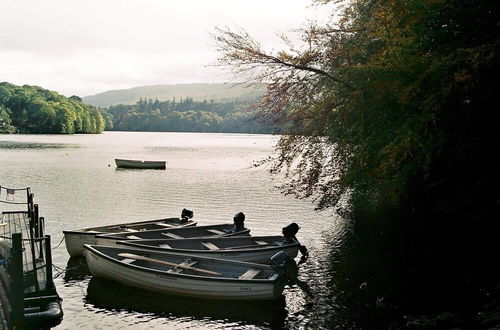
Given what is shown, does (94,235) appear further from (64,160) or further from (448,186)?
(64,160)

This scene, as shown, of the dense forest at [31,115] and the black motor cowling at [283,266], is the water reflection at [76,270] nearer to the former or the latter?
the black motor cowling at [283,266]

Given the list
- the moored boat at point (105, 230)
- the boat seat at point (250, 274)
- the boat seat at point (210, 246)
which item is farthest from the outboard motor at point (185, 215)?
the boat seat at point (250, 274)

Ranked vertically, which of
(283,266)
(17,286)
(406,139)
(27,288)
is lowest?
(283,266)

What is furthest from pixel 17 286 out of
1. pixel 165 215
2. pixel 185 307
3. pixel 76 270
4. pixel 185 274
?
pixel 165 215

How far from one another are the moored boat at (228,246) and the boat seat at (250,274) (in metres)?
2.68

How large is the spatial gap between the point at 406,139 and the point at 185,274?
430 inches

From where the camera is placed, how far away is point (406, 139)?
1054 centimetres

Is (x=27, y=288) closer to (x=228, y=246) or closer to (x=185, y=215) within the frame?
(x=228, y=246)

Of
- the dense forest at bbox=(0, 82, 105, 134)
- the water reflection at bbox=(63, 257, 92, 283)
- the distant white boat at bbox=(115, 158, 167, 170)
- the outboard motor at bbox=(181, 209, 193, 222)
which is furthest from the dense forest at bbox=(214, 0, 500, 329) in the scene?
the dense forest at bbox=(0, 82, 105, 134)

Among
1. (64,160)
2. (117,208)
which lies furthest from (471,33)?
(64,160)

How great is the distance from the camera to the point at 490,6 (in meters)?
9.55

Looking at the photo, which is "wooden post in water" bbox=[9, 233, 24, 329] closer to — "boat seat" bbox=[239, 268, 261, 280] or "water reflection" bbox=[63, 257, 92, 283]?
"boat seat" bbox=[239, 268, 261, 280]

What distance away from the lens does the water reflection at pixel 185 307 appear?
1652cm

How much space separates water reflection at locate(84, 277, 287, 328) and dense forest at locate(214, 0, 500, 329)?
254cm
